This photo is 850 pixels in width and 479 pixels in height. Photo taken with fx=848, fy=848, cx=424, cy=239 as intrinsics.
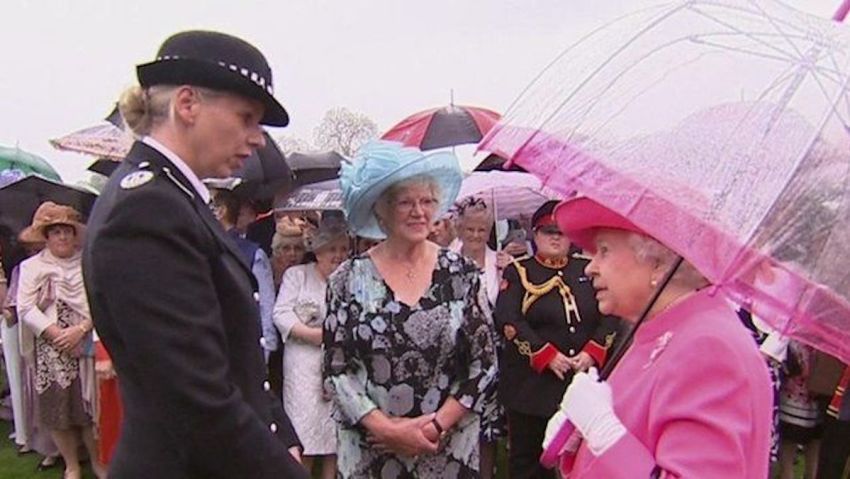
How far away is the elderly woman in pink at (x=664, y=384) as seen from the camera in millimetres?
1650

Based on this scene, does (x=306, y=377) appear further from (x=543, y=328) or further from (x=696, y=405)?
(x=696, y=405)

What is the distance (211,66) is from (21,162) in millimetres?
9714

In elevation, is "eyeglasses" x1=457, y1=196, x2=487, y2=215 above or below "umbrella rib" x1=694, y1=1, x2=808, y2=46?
below

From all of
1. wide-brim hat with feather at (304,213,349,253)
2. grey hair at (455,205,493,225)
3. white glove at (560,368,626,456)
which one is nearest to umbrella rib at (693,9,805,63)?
white glove at (560,368,626,456)

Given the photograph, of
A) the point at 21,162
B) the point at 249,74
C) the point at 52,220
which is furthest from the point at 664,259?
the point at 21,162

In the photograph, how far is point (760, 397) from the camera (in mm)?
1706

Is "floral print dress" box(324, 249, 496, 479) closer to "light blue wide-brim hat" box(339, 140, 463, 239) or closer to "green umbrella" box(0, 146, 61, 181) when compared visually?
"light blue wide-brim hat" box(339, 140, 463, 239)

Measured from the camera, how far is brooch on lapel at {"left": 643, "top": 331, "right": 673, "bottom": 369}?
1822 mm

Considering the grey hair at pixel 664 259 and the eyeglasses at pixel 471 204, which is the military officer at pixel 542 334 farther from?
the grey hair at pixel 664 259

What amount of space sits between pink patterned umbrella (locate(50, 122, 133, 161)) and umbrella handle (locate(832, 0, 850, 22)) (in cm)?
467

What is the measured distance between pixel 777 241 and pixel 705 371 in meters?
0.30

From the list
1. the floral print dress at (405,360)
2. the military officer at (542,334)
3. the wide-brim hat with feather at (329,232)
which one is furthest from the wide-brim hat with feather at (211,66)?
the wide-brim hat with feather at (329,232)

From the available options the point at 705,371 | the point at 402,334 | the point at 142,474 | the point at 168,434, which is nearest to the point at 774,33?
the point at 705,371

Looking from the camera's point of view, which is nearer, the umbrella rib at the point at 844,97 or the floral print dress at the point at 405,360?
the umbrella rib at the point at 844,97
